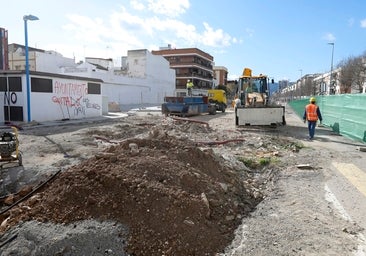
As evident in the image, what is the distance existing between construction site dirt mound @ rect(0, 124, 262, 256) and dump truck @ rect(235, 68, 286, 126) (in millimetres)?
11035

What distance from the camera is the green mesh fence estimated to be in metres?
13.3

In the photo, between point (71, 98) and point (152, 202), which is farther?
point (71, 98)

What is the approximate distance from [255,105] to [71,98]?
1352 cm

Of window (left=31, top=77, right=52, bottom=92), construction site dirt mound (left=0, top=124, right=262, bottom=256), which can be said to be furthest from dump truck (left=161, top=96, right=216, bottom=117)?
construction site dirt mound (left=0, top=124, right=262, bottom=256)

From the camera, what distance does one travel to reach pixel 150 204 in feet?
15.8

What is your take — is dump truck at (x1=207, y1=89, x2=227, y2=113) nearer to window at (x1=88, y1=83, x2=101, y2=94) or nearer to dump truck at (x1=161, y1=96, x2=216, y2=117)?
dump truck at (x1=161, y1=96, x2=216, y2=117)

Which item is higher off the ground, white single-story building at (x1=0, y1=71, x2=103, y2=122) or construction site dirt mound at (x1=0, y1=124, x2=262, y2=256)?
white single-story building at (x1=0, y1=71, x2=103, y2=122)

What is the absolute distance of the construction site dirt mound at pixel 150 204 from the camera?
429 cm

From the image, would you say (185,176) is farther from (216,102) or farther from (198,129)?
(216,102)

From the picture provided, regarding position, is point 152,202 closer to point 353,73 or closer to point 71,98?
point 71,98

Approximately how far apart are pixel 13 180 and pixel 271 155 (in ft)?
24.4

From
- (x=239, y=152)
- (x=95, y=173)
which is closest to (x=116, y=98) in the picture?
(x=239, y=152)

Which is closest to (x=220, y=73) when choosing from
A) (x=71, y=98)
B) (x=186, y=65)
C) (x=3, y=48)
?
(x=186, y=65)

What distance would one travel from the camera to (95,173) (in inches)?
219
